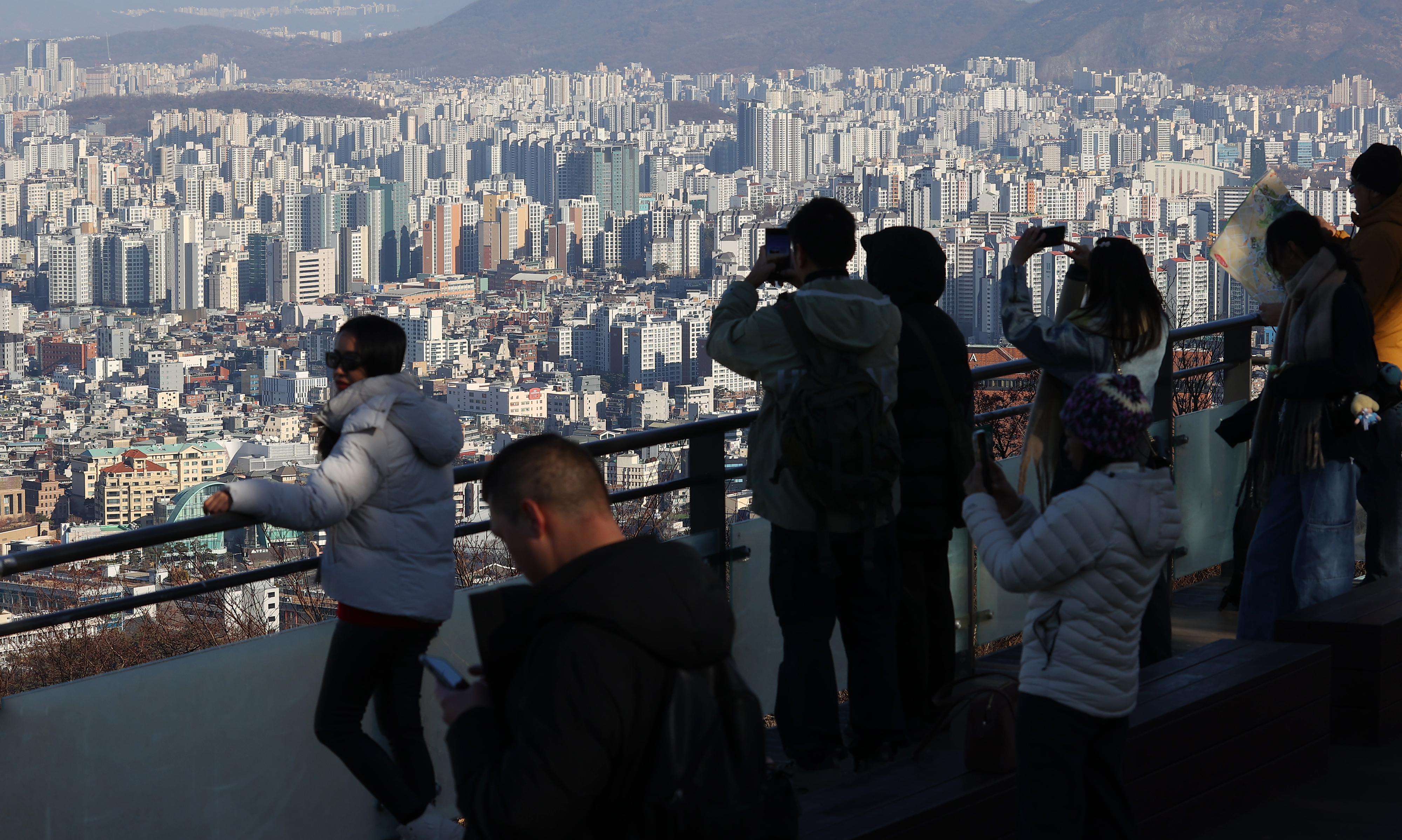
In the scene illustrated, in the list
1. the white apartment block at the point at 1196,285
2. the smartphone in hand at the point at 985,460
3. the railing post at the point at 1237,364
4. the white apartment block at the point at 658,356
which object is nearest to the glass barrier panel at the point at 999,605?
the railing post at the point at 1237,364

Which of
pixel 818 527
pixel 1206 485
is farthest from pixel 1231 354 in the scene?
pixel 818 527

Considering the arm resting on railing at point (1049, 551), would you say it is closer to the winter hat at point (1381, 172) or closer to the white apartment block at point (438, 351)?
the winter hat at point (1381, 172)

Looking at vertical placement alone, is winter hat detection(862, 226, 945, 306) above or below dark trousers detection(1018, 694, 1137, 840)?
above

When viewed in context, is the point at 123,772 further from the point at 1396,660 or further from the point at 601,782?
the point at 1396,660

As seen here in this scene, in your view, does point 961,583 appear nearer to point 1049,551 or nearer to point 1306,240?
point 1306,240

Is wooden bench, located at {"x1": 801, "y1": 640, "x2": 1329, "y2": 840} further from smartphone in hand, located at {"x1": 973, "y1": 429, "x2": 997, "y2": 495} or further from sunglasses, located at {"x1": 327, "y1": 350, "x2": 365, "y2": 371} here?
sunglasses, located at {"x1": 327, "y1": 350, "x2": 365, "y2": 371}

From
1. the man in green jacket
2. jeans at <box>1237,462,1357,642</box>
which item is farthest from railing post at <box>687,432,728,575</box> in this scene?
jeans at <box>1237,462,1357,642</box>

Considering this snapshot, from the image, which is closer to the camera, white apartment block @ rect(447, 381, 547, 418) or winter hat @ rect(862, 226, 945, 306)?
winter hat @ rect(862, 226, 945, 306)
